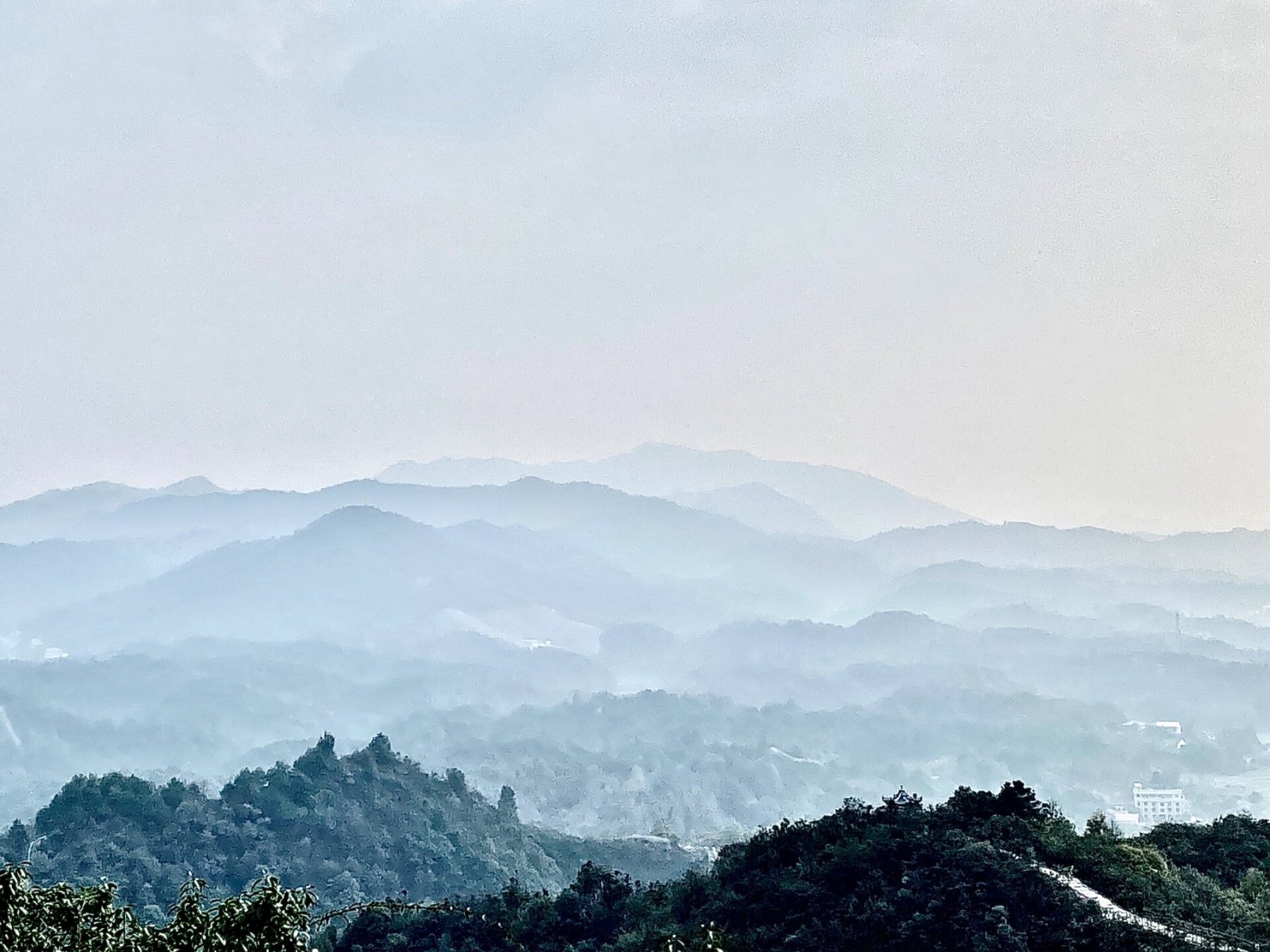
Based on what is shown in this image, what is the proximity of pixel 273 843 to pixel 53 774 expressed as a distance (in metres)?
67.1

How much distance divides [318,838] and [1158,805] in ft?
192

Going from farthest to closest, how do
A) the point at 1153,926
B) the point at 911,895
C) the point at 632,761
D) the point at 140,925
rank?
Result: the point at 632,761 < the point at 911,895 < the point at 1153,926 < the point at 140,925

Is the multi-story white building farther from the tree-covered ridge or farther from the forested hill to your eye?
the tree-covered ridge

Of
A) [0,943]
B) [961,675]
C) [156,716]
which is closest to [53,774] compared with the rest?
[156,716]

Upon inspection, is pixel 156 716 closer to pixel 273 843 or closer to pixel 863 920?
pixel 273 843

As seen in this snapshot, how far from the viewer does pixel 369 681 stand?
15475cm

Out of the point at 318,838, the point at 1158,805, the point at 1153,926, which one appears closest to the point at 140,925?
the point at 1153,926

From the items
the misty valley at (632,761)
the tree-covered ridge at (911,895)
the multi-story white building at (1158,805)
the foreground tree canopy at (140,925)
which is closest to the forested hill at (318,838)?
the misty valley at (632,761)

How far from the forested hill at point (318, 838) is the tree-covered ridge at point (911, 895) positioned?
22.6m

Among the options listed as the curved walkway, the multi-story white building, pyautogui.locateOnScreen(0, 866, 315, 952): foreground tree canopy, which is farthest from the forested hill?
the multi-story white building

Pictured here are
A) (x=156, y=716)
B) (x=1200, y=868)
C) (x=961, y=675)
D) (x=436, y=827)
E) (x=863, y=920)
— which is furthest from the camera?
(x=961, y=675)

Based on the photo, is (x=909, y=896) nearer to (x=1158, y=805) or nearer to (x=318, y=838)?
(x=318, y=838)

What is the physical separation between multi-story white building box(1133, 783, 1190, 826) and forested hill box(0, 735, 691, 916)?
43.4m

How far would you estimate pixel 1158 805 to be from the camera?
9338 cm
